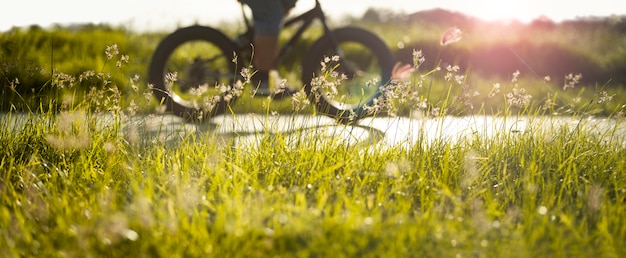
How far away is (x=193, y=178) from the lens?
3.23 m

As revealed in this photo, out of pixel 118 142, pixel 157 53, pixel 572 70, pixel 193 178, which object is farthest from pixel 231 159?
pixel 572 70

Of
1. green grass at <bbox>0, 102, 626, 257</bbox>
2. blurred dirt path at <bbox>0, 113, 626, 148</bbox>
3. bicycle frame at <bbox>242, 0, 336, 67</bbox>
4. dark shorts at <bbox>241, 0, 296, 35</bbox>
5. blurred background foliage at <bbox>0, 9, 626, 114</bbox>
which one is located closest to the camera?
green grass at <bbox>0, 102, 626, 257</bbox>

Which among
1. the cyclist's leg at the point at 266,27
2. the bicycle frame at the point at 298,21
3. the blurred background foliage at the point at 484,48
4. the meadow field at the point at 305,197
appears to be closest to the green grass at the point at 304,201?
the meadow field at the point at 305,197

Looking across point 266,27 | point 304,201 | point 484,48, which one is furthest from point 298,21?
point 484,48

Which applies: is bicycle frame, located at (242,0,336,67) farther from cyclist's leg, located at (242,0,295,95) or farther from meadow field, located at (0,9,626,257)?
meadow field, located at (0,9,626,257)

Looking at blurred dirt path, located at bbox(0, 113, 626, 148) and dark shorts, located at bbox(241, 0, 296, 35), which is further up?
dark shorts, located at bbox(241, 0, 296, 35)

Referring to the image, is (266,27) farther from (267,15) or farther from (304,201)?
(304,201)

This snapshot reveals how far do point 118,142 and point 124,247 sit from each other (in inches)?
56.1

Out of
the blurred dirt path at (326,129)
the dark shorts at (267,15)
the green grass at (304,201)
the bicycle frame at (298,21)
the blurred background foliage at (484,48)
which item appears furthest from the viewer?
the blurred background foliage at (484,48)

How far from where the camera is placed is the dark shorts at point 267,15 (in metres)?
5.93

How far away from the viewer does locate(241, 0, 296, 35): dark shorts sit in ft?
19.4

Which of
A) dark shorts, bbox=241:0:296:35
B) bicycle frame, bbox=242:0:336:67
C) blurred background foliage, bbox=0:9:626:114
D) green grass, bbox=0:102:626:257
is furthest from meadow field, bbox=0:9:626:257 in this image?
blurred background foliage, bbox=0:9:626:114

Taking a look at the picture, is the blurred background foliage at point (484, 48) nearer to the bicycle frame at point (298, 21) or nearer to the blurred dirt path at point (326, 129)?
the bicycle frame at point (298, 21)

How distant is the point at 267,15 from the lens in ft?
19.5
